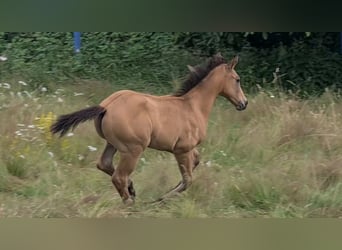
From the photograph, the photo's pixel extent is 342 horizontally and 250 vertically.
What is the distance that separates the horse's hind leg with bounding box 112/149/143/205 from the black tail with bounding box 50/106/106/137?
20cm

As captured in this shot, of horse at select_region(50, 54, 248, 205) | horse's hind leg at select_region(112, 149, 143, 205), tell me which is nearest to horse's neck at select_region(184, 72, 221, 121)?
horse at select_region(50, 54, 248, 205)

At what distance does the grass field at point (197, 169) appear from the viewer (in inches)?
122

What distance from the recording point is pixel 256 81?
3.20 m

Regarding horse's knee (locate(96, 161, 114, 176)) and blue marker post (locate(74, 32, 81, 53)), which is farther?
blue marker post (locate(74, 32, 81, 53))

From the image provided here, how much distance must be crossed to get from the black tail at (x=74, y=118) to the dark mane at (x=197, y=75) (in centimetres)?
33

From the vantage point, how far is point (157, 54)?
10.6 feet

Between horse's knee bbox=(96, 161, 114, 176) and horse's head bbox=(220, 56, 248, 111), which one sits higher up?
horse's head bbox=(220, 56, 248, 111)

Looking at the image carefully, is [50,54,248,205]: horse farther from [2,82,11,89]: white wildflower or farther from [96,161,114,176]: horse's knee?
[2,82,11,89]: white wildflower

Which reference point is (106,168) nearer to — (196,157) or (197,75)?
(196,157)

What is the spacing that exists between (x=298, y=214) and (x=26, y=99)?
3.93 ft

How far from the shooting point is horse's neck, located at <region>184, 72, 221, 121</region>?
3.14 m

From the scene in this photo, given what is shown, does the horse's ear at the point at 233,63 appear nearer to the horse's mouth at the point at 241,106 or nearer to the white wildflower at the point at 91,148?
the horse's mouth at the point at 241,106

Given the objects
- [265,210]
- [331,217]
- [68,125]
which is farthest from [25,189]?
[331,217]

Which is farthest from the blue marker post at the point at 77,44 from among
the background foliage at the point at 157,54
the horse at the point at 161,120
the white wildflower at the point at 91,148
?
the white wildflower at the point at 91,148
